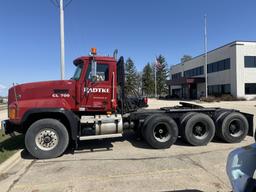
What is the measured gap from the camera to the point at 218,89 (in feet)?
150

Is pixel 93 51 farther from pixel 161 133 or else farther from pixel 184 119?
pixel 184 119

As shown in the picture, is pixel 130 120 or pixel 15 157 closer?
pixel 15 157

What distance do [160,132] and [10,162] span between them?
4413 mm

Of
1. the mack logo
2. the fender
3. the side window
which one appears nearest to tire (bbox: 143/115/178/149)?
the mack logo

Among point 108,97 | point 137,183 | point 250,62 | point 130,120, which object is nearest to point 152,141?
point 130,120

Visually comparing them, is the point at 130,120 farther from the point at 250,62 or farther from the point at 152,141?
the point at 250,62

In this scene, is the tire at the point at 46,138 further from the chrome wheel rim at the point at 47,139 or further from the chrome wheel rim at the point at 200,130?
the chrome wheel rim at the point at 200,130

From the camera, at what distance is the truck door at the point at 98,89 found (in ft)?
26.6

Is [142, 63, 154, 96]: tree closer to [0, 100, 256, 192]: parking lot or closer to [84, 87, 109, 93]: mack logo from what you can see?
[84, 87, 109, 93]: mack logo

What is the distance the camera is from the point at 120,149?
8461 mm

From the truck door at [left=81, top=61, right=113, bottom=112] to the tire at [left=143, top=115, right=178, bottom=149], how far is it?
4.67ft

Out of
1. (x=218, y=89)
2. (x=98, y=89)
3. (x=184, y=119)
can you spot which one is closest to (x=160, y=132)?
(x=184, y=119)

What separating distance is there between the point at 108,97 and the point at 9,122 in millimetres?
2980

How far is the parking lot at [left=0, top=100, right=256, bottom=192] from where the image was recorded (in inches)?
207
